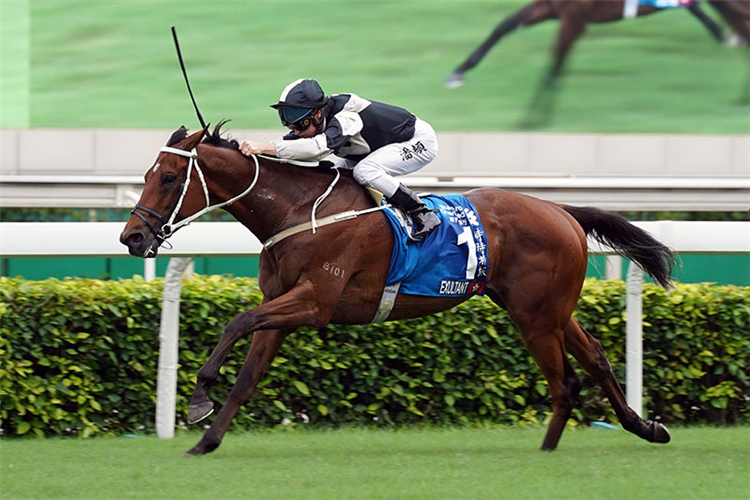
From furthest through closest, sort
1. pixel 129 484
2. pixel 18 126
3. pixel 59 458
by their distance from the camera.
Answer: pixel 18 126 < pixel 59 458 < pixel 129 484

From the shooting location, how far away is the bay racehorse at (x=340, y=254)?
16.1 ft

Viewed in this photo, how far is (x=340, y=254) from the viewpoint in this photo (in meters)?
5.11

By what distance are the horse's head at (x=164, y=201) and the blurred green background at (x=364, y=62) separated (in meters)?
12.0

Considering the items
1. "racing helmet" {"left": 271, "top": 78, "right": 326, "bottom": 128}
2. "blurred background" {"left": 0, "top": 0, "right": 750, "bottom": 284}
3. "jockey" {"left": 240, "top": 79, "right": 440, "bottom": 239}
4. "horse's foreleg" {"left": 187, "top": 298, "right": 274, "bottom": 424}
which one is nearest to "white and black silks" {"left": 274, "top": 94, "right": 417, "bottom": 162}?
Result: "jockey" {"left": 240, "top": 79, "right": 440, "bottom": 239}

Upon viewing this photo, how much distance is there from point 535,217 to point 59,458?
2.69m

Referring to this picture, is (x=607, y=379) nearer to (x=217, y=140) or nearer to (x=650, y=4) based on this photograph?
(x=217, y=140)

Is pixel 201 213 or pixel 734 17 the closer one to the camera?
pixel 201 213

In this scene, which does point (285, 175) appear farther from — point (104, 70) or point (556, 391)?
point (104, 70)

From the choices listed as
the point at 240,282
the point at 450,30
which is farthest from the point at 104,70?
the point at 240,282

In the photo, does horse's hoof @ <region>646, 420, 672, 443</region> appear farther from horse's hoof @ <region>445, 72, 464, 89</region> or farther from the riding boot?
horse's hoof @ <region>445, 72, 464, 89</region>

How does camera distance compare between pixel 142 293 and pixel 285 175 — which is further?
pixel 142 293

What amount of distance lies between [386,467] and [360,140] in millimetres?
1608

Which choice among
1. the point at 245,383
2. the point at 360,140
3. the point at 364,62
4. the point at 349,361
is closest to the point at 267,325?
the point at 245,383

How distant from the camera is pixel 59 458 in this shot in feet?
16.7
